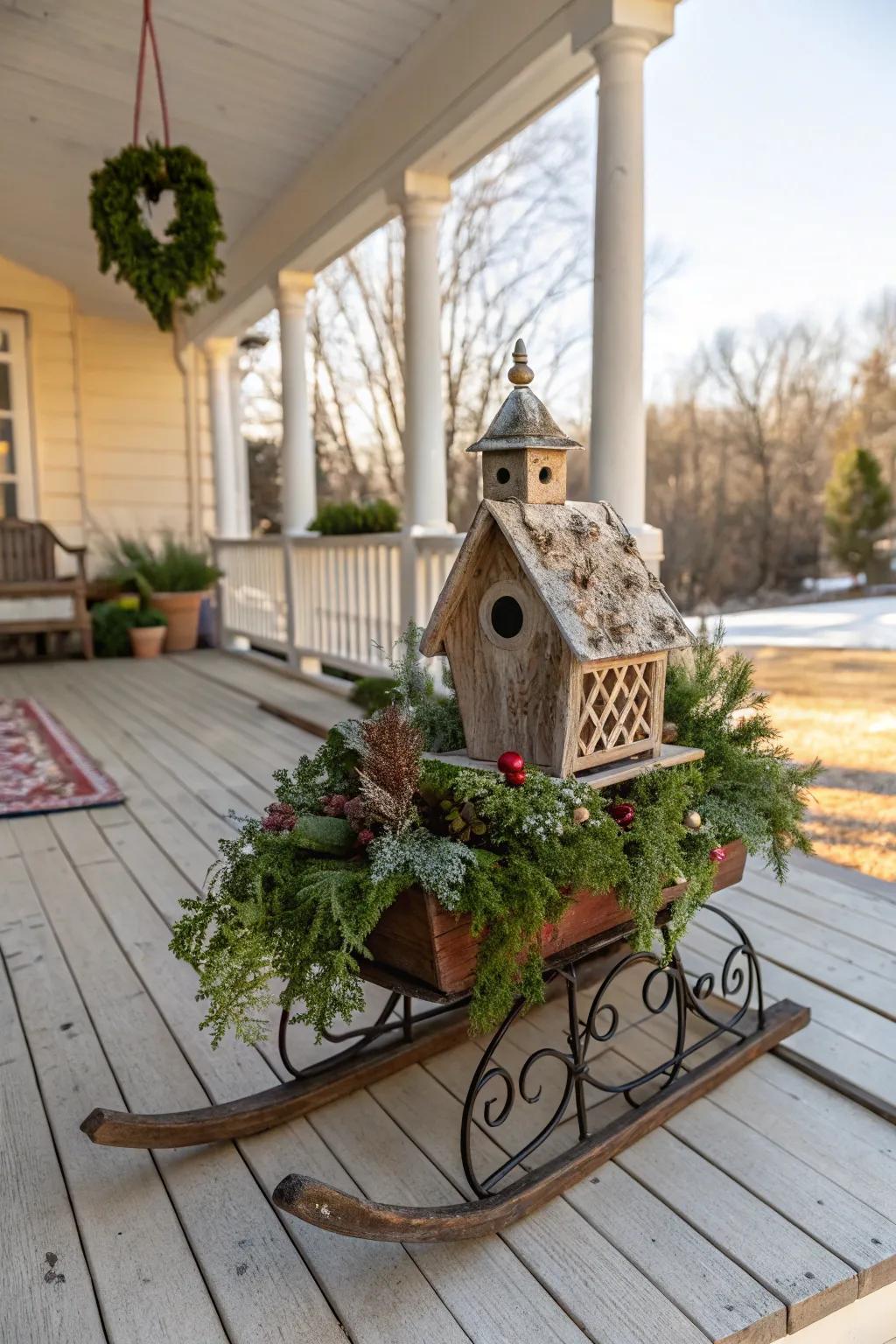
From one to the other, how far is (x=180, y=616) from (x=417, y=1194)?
680 cm

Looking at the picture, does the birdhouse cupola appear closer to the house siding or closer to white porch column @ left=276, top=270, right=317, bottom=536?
white porch column @ left=276, top=270, right=317, bottom=536

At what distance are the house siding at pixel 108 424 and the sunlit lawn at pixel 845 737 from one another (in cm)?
514

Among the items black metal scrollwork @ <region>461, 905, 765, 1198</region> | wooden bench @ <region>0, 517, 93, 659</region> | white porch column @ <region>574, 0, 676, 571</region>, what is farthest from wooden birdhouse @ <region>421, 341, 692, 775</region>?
wooden bench @ <region>0, 517, 93, 659</region>

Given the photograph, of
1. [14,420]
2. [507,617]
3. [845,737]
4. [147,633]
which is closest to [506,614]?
[507,617]

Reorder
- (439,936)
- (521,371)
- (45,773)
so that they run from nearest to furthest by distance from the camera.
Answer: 1. (439,936)
2. (521,371)
3. (45,773)

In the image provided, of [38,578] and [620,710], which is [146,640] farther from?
[620,710]

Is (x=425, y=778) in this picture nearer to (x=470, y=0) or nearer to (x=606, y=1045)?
(x=606, y=1045)

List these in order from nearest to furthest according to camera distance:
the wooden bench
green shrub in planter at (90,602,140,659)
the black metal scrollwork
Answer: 1. the black metal scrollwork
2. the wooden bench
3. green shrub in planter at (90,602,140,659)

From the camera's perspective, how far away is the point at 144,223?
356 cm

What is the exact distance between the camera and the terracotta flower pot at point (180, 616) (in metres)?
7.55

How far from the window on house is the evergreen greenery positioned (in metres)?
6.84

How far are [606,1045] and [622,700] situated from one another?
0.72 meters

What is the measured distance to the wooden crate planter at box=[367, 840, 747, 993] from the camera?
4.05 ft

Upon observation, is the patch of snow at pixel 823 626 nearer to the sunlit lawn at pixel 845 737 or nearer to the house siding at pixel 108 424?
A: the sunlit lawn at pixel 845 737
